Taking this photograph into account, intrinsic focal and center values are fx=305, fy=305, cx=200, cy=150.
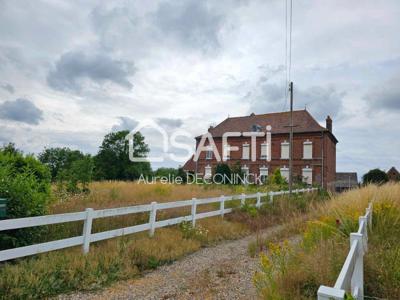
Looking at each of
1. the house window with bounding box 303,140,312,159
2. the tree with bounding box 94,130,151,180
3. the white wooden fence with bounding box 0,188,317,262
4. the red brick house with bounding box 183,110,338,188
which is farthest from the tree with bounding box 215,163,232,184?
the white wooden fence with bounding box 0,188,317,262

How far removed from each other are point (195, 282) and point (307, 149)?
30562mm

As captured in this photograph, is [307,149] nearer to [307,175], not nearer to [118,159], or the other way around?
[307,175]

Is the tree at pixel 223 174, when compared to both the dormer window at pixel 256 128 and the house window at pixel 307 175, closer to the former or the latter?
the dormer window at pixel 256 128

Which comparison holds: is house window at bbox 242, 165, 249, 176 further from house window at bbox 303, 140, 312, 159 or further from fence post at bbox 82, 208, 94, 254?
fence post at bbox 82, 208, 94, 254

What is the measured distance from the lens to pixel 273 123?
36.4m

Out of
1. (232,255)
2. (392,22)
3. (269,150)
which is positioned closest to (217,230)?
(232,255)

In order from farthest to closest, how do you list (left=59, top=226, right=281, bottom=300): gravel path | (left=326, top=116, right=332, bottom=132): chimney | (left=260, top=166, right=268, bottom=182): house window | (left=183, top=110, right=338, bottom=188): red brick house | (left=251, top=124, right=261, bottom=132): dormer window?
1. (left=251, top=124, right=261, bottom=132): dormer window
2. (left=260, top=166, right=268, bottom=182): house window
3. (left=326, top=116, right=332, bottom=132): chimney
4. (left=183, top=110, right=338, bottom=188): red brick house
5. (left=59, top=226, right=281, bottom=300): gravel path

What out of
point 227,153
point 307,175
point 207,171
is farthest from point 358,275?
point 207,171

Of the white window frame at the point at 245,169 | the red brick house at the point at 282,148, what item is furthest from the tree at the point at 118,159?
the white window frame at the point at 245,169

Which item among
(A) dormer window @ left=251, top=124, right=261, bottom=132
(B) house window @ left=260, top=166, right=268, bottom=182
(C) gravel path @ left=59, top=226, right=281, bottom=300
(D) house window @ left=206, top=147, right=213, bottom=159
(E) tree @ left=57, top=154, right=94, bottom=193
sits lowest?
(C) gravel path @ left=59, top=226, right=281, bottom=300

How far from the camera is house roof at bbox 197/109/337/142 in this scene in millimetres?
33219

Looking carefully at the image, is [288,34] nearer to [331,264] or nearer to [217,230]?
[217,230]

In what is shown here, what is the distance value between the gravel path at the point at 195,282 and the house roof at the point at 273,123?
27704 millimetres

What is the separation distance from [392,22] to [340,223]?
614 cm
